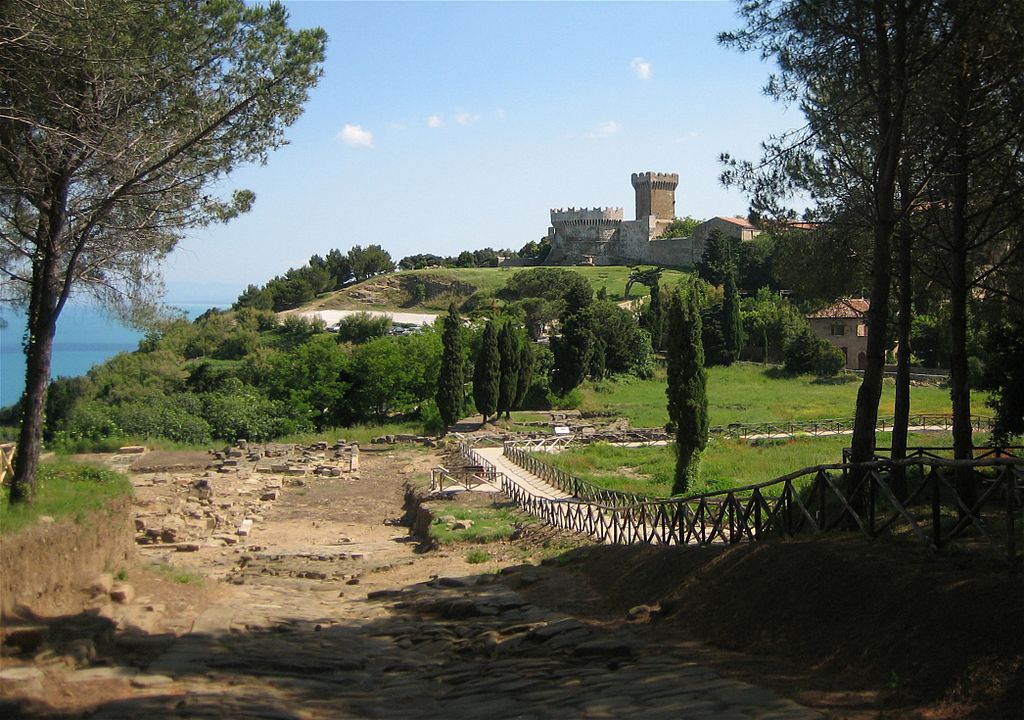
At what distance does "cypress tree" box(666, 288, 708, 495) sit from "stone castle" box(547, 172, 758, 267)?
255 ft

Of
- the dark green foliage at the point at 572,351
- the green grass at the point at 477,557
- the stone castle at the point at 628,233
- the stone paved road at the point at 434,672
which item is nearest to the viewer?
the stone paved road at the point at 434,672

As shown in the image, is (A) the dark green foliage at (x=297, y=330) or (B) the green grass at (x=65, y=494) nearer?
(B) the green grass at (x=65, y=494)

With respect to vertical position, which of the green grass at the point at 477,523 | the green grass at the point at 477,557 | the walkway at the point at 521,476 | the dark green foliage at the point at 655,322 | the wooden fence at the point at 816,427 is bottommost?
the green grass at the point at 477,557

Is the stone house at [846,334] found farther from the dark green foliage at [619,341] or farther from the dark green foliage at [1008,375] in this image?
the dark green foliage at [1008,375]

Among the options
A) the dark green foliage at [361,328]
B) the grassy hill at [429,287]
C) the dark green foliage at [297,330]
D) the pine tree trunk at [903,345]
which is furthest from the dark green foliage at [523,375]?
the grassy hill at [429,287]

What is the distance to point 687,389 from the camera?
26.3m

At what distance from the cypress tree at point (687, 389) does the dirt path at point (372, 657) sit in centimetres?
1070

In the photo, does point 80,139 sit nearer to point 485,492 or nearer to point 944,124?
point 944,124

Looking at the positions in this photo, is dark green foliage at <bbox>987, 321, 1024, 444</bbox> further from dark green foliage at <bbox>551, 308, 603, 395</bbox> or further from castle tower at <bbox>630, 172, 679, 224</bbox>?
castle tower at <bbox>630, 172, 679, 224</bbox>

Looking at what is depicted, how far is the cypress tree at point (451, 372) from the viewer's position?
132 feet

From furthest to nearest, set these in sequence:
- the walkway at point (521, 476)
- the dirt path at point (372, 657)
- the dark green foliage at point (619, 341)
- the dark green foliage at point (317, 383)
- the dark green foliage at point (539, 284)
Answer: the dark green foliage at point (539, 284), the dark green foliage at point (619, 341), the dark green foliage at point (317, 383), the walkway at point (521, 476), the dirt path at point (372, 657)

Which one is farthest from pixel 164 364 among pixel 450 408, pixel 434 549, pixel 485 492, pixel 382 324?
pixel 434 549

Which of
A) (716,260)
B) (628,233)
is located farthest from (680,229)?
(716,260)

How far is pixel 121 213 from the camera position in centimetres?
1286
